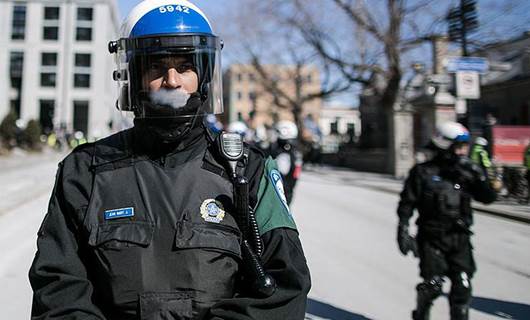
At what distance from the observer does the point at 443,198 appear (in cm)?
385

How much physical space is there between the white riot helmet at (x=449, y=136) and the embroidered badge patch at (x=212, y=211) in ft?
9.64

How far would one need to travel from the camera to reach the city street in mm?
4336

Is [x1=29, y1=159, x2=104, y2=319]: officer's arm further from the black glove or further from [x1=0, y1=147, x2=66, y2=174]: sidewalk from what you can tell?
[x1=0, y1=147, x2=66, y2=174]: sidewalk

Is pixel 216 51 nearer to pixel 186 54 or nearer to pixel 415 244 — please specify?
pixel 186 54

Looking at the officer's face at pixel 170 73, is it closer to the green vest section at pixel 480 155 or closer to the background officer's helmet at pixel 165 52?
the background officer's helmet at pixel 165 52

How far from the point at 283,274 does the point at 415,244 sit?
3009 millimetres

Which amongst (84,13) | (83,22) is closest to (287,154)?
(83,22)

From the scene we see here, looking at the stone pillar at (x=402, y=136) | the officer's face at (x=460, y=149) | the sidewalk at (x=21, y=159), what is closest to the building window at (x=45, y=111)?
the sidewalk at (x=21, y=159)

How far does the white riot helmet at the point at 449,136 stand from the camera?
3.85 m

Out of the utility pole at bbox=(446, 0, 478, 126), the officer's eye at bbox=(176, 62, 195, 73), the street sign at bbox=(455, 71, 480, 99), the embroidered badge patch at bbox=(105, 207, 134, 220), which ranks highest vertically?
the utility pole at bbox=(446, 0, 478, 126)

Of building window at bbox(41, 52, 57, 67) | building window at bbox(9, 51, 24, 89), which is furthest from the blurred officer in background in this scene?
building window at bbox(9, 51, 24, 89)

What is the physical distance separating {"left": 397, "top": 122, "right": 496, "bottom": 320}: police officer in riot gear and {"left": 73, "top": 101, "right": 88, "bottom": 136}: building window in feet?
186

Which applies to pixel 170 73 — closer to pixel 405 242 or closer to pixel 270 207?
pixel 270 207

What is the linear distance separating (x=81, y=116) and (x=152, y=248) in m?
59.4
